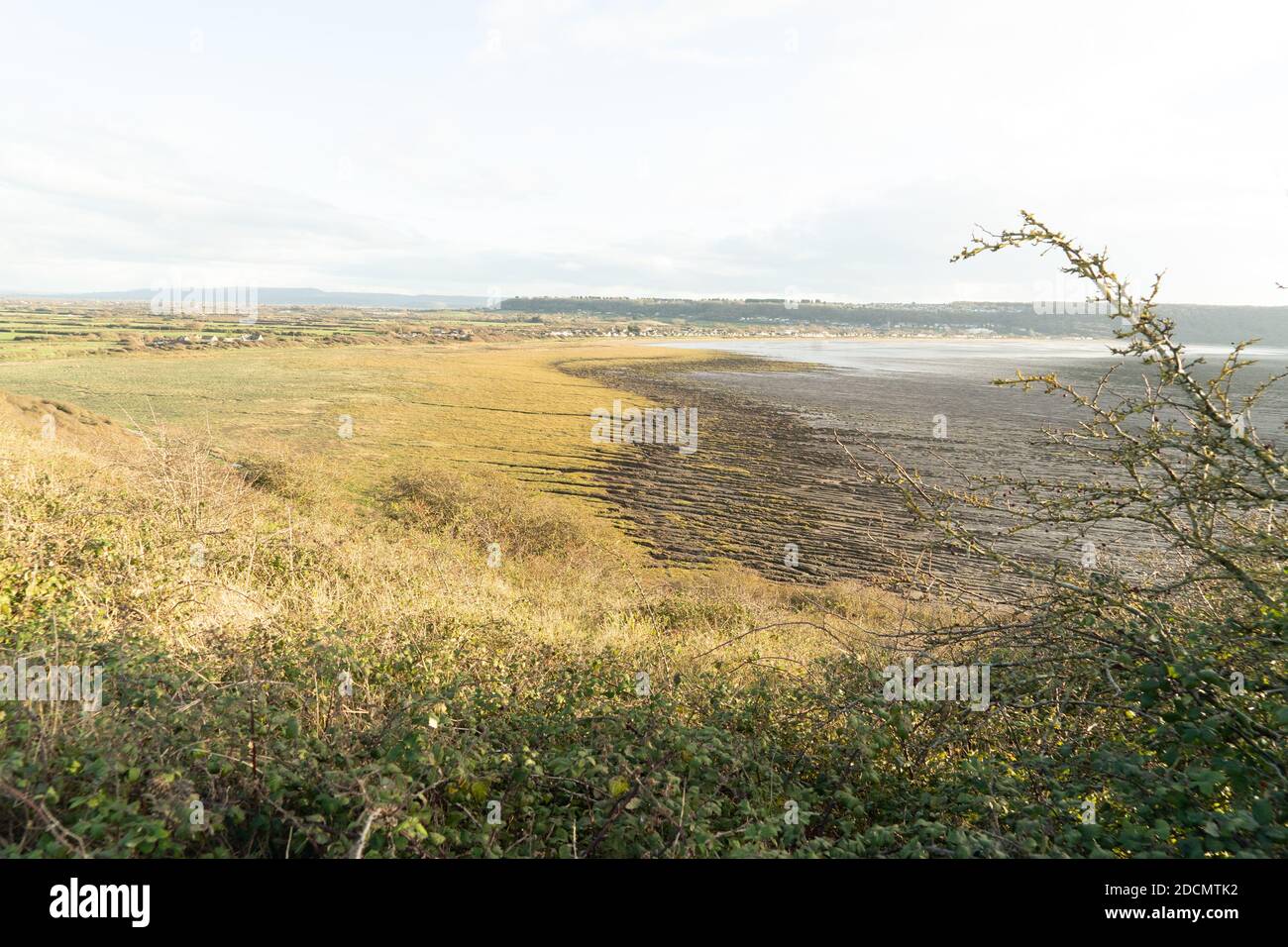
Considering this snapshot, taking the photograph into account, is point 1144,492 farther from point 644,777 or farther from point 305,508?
point 305,508

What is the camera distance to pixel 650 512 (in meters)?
21.8

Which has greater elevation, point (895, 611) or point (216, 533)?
point (216, 533)

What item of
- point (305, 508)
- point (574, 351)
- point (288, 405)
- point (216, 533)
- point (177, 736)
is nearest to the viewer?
point (177, 736)

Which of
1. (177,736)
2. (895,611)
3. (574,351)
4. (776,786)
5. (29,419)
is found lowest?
(895,611)

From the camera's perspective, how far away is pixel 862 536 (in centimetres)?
2008

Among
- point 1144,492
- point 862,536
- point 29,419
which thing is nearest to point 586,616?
point 1144,492

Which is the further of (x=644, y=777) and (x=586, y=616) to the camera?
(x=586, y=616)

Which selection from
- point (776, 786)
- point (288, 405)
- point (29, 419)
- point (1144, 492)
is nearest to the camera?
point (1144, 492)
